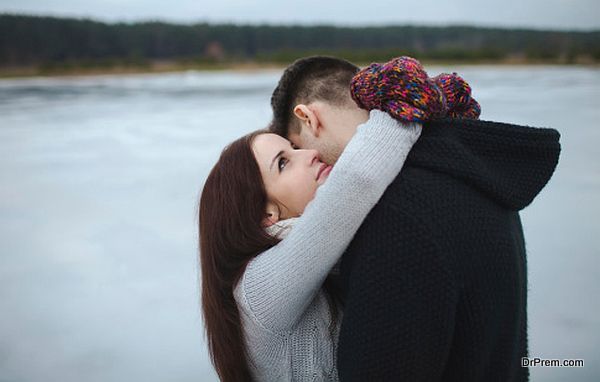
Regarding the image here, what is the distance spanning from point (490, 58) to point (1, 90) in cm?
2266

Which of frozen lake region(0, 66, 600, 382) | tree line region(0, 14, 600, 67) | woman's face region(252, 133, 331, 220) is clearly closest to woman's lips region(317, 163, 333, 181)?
woman's face region(252, 133, 331, 220)

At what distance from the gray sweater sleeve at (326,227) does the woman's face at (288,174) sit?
0.16m

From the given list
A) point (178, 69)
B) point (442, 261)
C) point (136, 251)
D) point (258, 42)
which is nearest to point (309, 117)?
point (442, 261)

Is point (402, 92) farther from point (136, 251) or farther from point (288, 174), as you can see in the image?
point (136, 251)

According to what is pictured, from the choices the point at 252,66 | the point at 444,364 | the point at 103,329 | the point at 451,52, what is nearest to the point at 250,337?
the point at 444,364

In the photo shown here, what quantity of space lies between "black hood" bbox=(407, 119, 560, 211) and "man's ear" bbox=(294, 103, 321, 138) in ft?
1.48

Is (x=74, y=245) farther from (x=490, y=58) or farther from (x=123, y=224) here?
(x=490, y=58)

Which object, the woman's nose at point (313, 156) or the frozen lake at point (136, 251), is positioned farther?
the frozen lake at point (136, 251)

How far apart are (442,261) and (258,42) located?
41114mm

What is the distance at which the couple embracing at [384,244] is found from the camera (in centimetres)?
110

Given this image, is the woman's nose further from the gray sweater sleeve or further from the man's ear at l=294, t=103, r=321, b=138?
the gray sweater sleeve

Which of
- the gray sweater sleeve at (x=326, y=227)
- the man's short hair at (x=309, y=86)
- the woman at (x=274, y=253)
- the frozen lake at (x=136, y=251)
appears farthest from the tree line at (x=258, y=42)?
the gray sweater sleeve at (x=326, y=227)

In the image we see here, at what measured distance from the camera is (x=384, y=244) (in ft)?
3.55

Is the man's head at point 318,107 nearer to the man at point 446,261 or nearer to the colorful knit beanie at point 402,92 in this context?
the colorful knit beanie at point 402,92
